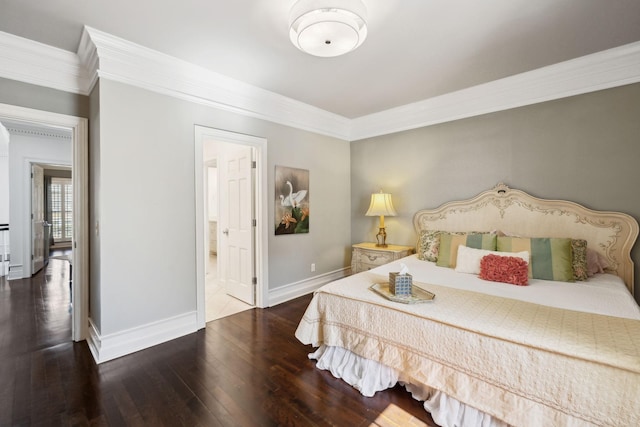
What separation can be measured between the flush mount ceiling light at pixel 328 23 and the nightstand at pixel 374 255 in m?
2.57

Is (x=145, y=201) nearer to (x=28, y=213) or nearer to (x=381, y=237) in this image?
(x=381, y=237)

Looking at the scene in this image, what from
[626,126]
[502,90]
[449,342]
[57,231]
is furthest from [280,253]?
[57,231]

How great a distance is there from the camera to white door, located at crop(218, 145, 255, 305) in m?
3.60

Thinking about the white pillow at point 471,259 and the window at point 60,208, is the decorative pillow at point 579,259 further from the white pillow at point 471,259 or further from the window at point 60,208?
the window at point 60,208

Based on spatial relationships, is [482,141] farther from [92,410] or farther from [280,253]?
[92,410]

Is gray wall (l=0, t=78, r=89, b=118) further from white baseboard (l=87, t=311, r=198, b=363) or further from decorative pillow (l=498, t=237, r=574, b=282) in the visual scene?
decorative pillow (l=498, t=237, r=574, b=282)

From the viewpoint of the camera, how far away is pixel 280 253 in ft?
12.2

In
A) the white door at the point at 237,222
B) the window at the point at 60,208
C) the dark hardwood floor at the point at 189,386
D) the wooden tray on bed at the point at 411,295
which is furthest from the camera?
the window at the point at 60,208

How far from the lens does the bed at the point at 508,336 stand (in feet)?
4.20

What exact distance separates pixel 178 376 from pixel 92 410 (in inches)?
20.2

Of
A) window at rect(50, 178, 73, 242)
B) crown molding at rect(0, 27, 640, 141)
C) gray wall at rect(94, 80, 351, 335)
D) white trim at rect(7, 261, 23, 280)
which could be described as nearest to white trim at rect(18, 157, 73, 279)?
white trim at rect(7, 261, 23, 280)

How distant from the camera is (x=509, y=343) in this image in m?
1.45

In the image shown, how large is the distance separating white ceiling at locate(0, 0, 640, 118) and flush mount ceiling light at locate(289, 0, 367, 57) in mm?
203

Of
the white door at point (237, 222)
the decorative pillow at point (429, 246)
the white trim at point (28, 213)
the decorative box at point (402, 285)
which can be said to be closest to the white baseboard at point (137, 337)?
the white door at point (237, 222)
